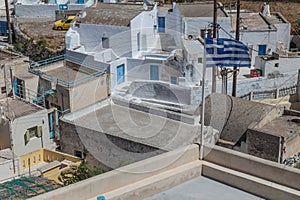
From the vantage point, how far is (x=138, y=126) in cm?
2091

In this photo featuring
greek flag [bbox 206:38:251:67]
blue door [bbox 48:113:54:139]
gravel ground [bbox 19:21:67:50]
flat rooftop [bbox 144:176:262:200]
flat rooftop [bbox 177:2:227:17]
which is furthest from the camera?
gravel ground [bbox 19:21:67:50]

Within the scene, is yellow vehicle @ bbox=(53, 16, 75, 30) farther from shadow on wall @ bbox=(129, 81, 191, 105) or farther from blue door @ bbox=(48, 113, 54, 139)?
blue door @ bbox=(48, 113, 54, 139)

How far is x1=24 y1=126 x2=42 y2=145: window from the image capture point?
2219 centimetres

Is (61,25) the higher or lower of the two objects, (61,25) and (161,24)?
the lower

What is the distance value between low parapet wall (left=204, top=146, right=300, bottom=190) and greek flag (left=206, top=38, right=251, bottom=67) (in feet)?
27.3

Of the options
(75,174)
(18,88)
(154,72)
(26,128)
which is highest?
(154,72)

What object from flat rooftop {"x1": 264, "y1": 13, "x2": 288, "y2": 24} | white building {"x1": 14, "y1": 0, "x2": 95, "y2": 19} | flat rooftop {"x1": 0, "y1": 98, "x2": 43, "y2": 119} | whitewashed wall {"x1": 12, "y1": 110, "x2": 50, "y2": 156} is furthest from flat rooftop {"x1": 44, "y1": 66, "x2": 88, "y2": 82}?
white building {"x1": 14, "y1": 0, "x2": 95, "y2": 19}

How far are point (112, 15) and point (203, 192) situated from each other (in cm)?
2324

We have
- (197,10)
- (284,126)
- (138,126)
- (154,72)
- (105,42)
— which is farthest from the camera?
(197,10)

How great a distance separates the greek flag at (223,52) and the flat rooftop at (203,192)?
8806mm

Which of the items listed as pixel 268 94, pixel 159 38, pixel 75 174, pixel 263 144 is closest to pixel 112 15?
pixel 159 38

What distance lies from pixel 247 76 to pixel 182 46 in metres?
4.31

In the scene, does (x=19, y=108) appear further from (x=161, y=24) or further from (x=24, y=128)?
(x=161, y=24)

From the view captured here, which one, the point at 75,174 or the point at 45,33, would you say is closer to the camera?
the point at 75,174
